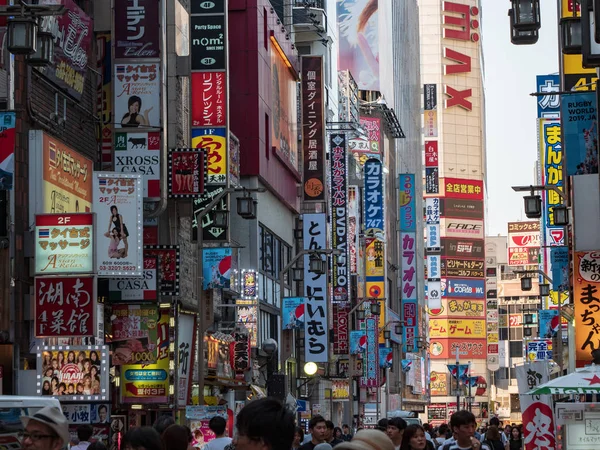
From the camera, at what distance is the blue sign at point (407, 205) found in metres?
101

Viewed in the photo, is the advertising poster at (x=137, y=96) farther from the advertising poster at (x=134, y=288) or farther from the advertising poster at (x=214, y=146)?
the advertising poster at (x=214, y=146)

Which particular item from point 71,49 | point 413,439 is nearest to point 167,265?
point 71,49

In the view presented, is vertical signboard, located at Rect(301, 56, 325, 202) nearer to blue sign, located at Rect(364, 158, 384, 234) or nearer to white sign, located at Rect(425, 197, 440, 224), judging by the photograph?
blue sign, located at Rect(364, 158, 384, 234)

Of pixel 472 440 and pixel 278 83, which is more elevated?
pixel 278 83

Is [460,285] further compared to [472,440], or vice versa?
[460,285]

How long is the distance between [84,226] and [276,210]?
1292 inches

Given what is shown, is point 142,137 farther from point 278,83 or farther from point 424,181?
point 424,181

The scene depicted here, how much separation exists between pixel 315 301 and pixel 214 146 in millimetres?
17668

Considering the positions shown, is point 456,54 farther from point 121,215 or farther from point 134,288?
point 121,215

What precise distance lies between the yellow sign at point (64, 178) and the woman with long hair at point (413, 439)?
13.3 m

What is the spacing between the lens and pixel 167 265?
3231 centimetres

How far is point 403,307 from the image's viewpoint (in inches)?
4114

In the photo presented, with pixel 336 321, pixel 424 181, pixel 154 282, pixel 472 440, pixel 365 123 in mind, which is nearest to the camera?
→ pixel 472 440

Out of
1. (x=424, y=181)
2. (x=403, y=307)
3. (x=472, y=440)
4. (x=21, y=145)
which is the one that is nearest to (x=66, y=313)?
(x=21, y=145)
